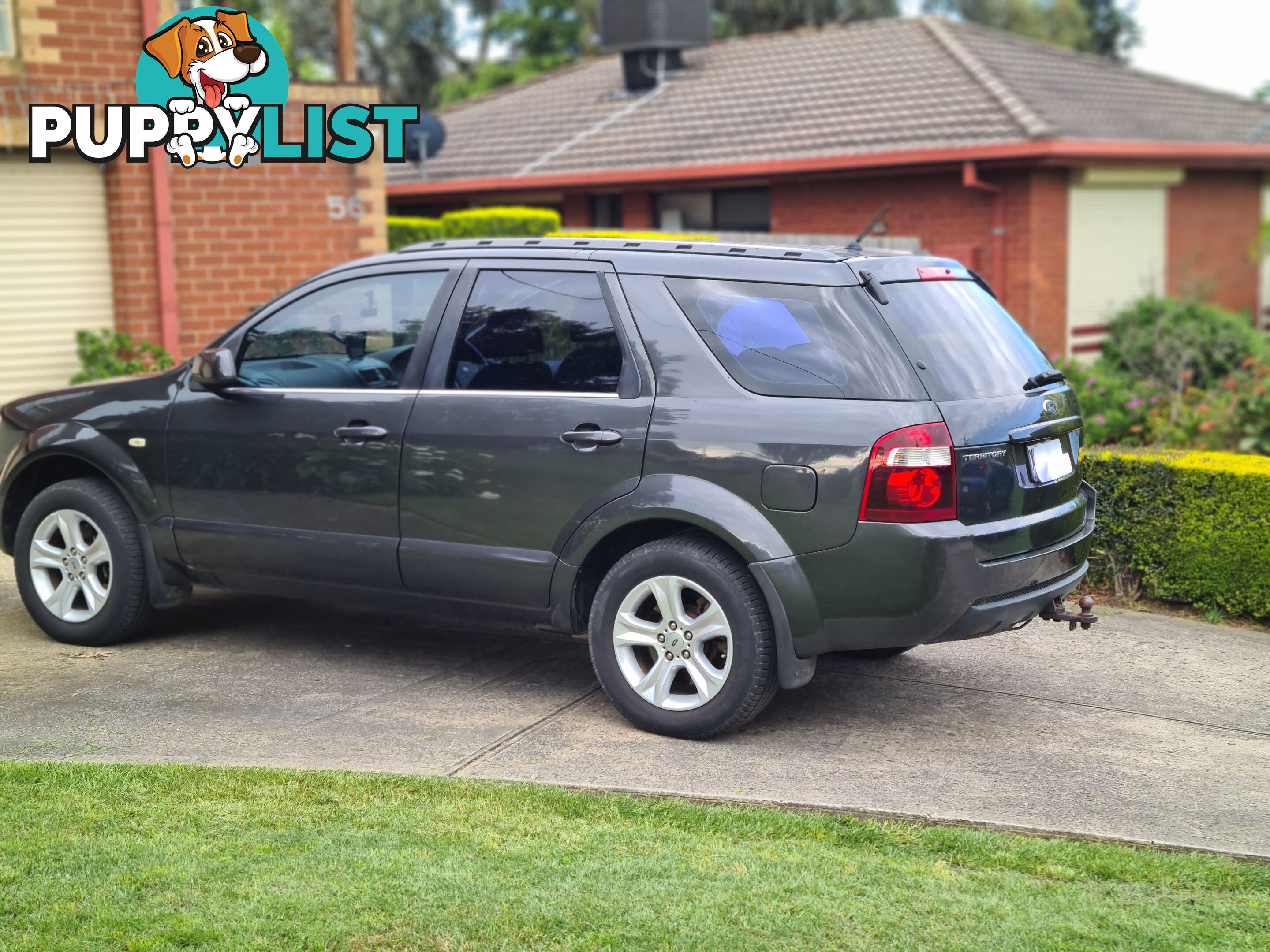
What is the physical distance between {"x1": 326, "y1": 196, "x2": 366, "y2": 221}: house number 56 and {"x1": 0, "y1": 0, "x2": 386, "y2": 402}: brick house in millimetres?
42

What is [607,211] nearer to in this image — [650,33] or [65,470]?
[650,33]

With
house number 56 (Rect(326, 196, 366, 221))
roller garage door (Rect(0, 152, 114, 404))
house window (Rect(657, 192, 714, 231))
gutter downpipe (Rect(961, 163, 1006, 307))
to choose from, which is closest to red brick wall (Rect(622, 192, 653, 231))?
house window (Rect(657, 192, 714, 231))

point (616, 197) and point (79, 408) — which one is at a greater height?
point (616, 197)

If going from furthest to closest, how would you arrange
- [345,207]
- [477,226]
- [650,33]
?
[650,33], [477,226], [345,207]

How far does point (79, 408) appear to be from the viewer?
6.56m

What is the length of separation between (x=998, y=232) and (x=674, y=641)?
12.4 m

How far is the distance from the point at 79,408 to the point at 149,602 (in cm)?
97

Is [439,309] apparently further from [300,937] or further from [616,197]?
[616,197]

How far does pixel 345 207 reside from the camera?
13070 millimetres

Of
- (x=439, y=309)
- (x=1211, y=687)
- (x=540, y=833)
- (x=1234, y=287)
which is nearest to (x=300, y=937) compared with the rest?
(x=540, y=833)

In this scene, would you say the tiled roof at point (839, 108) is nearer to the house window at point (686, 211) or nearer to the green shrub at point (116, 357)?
the house window at point (686, 211)

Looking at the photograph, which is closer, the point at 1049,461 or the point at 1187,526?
the point at 1049,461

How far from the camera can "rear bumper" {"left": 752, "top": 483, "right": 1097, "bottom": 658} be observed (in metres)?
4.81

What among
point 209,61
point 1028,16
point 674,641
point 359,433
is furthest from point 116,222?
point 1028,16
